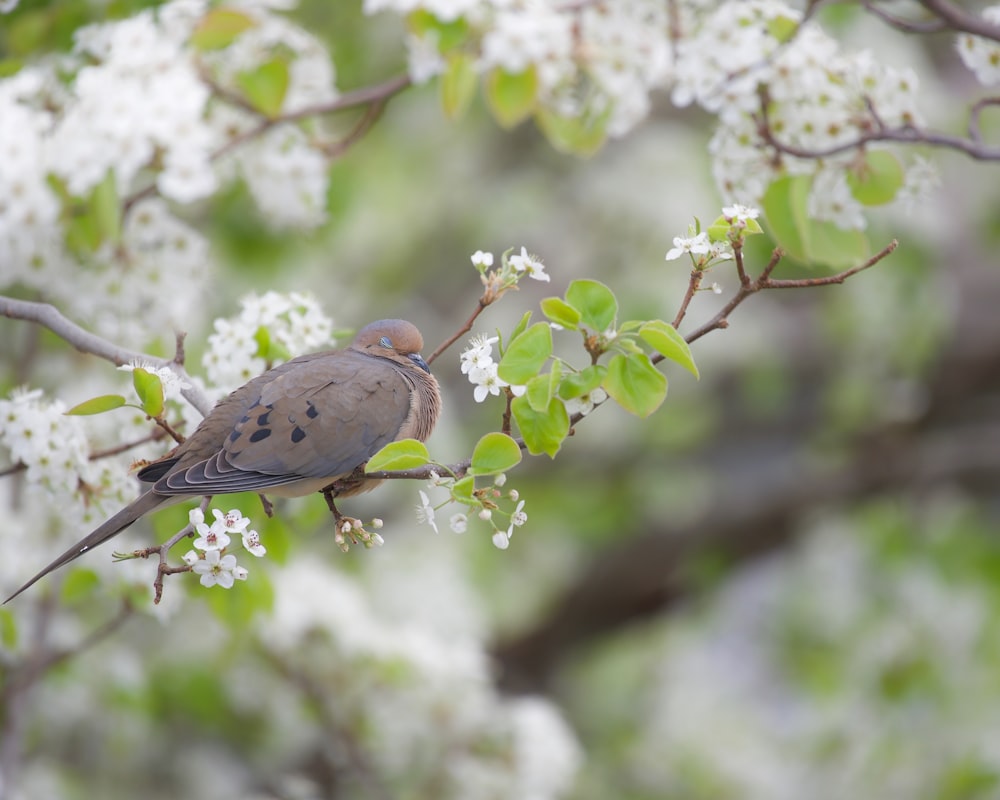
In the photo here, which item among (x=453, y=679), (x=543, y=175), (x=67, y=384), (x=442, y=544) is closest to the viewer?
(x=67, y=384)

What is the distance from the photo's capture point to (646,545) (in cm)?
665

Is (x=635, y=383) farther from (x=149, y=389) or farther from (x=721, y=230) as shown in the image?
(x=149, y=389)

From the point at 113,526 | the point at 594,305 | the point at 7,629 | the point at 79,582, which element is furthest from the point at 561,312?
the point at 7,629

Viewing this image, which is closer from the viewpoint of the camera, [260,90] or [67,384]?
[260,90]

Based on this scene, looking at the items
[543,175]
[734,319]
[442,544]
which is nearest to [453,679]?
[442,544]

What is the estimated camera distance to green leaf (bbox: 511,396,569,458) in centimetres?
183

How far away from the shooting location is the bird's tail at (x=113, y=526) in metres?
1.95

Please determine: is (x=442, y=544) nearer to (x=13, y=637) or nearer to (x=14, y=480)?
(x=14, y=480)

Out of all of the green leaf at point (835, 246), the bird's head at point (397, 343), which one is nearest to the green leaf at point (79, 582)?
the bird's head at point (397, 343)

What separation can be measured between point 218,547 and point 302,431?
418 millimetres

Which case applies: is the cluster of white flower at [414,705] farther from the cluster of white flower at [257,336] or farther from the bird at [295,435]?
the bird at [295,435]

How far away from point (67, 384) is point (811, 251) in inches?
97.0

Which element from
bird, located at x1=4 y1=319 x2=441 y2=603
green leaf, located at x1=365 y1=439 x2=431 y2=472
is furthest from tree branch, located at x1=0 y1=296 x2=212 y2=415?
green leaf, located at x1=365 y1=439 x2=431 y2=472

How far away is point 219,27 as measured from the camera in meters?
2.90
